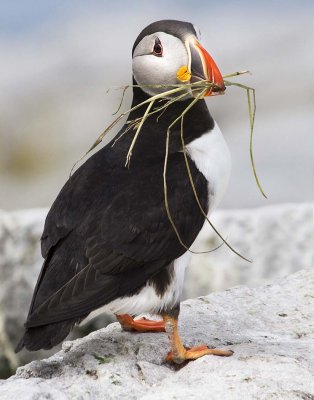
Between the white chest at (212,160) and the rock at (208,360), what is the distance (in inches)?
25.2

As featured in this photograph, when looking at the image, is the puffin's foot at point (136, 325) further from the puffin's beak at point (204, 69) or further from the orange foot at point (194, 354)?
the puffin's beak at point (204, 69)

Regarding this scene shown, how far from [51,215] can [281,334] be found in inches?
46.8

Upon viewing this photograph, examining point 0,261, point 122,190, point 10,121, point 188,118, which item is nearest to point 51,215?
point 122,190

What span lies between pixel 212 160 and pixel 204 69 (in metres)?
0.39

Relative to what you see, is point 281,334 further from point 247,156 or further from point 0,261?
point 247,156

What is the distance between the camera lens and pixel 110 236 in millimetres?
4383

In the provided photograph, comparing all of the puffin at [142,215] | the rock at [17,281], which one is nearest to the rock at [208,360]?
the puffin at [142,215]

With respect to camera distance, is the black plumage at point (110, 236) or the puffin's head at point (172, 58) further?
the puffin's head at point (172, 58)

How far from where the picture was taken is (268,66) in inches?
472

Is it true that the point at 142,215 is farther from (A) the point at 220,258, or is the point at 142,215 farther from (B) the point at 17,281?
(B) the point at 17,281

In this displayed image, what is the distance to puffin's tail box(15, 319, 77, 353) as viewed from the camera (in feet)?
14.0

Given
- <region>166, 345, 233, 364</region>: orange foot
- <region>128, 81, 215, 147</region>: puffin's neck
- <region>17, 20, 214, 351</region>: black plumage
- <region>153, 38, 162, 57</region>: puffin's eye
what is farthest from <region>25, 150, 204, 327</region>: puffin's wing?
<region>153, 38, 162, 57</region>: puffin's eye

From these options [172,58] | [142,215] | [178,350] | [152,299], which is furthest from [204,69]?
[178,350]

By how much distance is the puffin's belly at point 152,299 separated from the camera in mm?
4496
